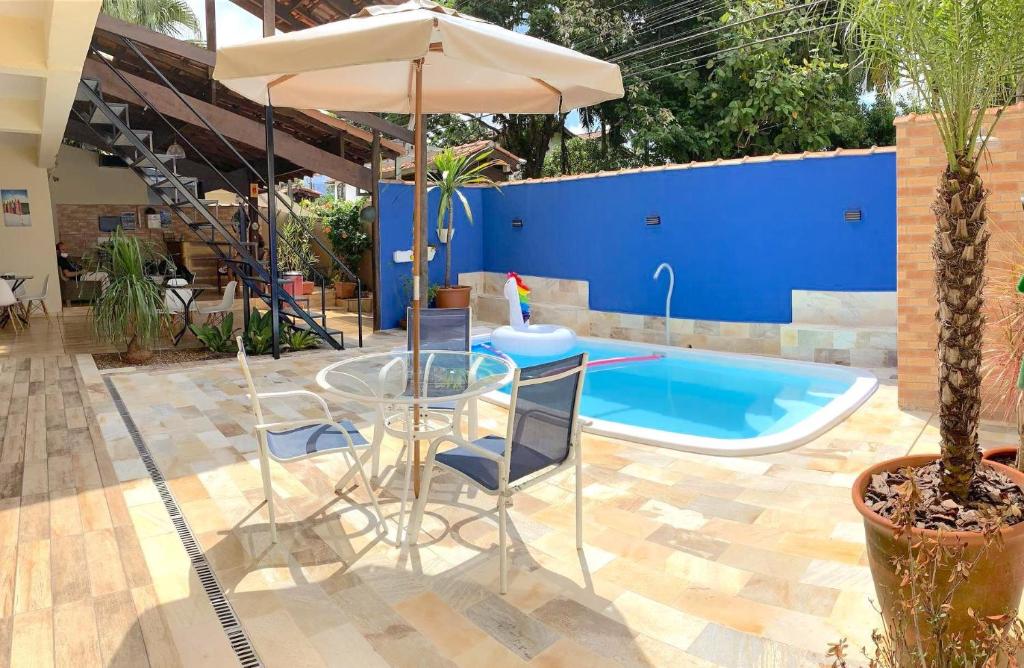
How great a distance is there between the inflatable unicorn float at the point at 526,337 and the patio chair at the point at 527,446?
17.1 ft

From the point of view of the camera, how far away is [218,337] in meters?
8.69

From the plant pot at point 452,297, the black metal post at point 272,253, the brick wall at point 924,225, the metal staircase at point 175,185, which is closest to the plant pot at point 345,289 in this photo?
the plant pot at point 452,297

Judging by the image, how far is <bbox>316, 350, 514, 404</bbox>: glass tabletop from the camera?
3355 millimetres

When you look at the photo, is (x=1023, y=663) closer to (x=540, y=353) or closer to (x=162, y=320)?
(x=540, y=353)

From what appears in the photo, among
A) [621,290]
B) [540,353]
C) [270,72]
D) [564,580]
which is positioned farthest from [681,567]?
[621,290]

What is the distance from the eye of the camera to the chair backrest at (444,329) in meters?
4.74

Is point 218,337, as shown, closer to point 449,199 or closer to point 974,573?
point 449,199

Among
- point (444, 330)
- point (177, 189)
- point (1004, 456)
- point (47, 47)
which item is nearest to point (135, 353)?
point (177, 189)

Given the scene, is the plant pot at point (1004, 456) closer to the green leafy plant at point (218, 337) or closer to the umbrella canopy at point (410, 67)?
the umbrella canopy at point (410, 67)

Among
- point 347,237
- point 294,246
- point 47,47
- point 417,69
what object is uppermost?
point 47,47

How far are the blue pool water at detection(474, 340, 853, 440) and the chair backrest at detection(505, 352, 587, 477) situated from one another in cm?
286

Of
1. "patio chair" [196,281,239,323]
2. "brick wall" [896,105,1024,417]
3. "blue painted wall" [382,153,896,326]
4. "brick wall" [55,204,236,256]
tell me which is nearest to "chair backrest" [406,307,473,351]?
"brick wall" [896,105,1024,417]

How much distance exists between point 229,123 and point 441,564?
8546 mm

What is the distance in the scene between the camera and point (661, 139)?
1572 centimetres
